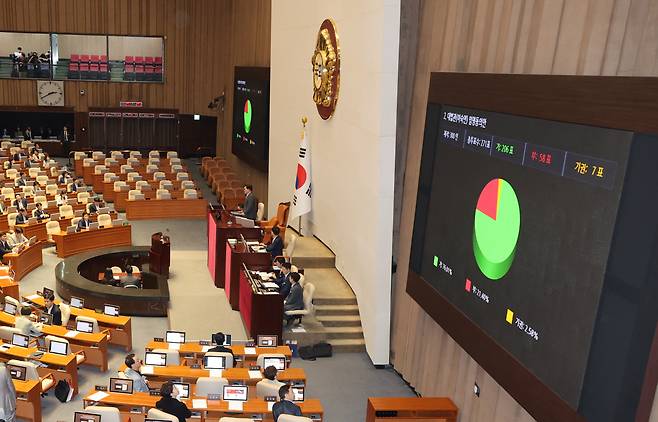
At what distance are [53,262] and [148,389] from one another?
8.39 m

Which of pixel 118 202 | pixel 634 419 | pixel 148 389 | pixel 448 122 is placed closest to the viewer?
pixel 634 419

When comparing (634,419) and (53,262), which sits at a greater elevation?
(634,419)

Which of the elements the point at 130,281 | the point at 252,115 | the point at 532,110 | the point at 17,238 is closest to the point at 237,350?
the point at 130,281

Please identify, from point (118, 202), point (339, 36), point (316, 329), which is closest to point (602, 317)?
point (316, 329)

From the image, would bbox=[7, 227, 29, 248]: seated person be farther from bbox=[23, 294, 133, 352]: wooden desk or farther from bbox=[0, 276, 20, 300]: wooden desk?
bbox=[23, 294, 133, 352]: wooden desk

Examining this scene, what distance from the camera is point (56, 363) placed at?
10750mm

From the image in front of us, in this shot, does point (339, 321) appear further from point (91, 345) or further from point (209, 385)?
point (91, 345)

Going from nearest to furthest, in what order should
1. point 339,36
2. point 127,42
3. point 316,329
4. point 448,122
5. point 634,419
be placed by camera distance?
point 634,419 → point 448,122 → point 316,329 → point 339,36 → point 127,42

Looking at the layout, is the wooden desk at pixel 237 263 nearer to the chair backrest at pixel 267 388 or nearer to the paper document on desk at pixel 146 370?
the paper document on desk at pixel 146 370

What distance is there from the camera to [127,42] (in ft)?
104

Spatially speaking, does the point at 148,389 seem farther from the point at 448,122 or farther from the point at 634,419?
the point at 634,419

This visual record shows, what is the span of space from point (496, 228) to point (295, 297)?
5353 mm

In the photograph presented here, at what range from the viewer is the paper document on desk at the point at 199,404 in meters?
9.42

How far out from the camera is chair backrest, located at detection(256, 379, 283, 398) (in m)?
9.74
